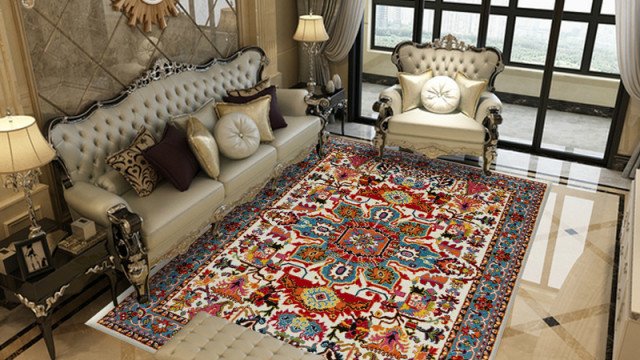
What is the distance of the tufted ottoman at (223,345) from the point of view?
8.83 feet

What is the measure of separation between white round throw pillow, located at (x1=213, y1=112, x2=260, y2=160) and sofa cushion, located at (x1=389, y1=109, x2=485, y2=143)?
144 centimetres

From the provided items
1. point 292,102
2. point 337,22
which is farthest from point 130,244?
point 337,22

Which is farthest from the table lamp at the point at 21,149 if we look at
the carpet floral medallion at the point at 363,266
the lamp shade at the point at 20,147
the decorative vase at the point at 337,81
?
the decorative vase at the point at 337,81

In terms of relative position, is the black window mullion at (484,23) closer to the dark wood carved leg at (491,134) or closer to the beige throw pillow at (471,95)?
the beige throw pillow at (471,95)

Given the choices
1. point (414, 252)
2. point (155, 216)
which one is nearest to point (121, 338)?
point (155, 216)

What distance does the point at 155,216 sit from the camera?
3686mm

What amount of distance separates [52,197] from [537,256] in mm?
3429

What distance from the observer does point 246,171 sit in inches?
174

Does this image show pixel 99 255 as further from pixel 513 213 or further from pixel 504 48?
pixel 504 48

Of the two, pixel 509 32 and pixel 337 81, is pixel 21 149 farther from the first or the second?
pixel 509 32

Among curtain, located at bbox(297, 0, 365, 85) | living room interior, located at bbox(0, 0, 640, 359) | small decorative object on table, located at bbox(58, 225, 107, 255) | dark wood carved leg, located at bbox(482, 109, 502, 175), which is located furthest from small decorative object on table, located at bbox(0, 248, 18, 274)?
curtain, located at bbox(297, 0, 365, 85)

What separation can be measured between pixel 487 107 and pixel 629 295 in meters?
2.51

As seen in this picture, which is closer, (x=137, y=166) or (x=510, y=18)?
(x=137, y=166)

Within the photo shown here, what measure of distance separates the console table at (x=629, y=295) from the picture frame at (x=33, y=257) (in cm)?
304
